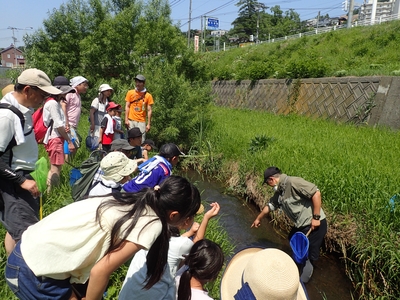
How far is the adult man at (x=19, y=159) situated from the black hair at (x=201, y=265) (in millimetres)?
1208

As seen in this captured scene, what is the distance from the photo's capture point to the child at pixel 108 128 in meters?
4.82

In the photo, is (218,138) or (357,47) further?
(357,47)

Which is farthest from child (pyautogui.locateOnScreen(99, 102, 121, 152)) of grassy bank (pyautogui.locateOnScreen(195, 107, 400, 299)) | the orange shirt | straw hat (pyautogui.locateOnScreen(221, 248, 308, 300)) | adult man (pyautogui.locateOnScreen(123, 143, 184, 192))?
straw hat (pyautogui.locateOnScreen(221, 248, 308, 300))

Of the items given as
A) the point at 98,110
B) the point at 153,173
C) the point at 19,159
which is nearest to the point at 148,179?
the point at 153,173

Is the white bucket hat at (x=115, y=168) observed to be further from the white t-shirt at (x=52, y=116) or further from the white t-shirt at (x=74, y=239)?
the white t-shirt at (x=52, y=116)

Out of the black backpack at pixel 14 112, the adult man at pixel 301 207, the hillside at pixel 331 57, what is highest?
the hillside at pixel 331 57

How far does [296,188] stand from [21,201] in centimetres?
258

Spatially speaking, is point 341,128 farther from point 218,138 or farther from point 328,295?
point 328,295

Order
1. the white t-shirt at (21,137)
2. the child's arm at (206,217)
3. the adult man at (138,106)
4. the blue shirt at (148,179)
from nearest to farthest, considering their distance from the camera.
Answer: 1. the white t-shirt at (21,137)
2. the child's arm at (206,217)
3. the blue shirt at (148,179)
4. the adult man at (138,106)

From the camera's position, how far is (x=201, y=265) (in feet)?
7.02

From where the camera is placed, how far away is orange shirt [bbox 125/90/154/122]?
6188 mm

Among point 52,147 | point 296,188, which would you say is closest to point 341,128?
point 296,188

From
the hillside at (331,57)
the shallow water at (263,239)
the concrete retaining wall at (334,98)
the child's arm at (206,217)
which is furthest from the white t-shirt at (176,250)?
the hillside at (331,57)

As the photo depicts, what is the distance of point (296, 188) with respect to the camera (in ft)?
11.0
